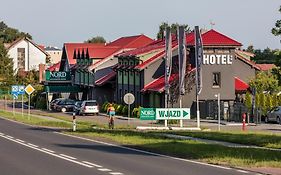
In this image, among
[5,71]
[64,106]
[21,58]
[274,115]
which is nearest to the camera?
[274,115]

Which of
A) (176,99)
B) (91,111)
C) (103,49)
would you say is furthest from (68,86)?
(176,99)

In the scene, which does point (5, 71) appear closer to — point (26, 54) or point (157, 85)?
point (26, 54)

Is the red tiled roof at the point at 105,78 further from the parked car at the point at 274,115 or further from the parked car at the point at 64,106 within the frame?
the parked car at the point at 274,115

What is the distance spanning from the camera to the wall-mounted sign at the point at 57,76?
8700 cm

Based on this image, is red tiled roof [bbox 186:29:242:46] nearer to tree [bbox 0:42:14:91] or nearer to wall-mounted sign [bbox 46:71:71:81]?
wall-mounted sign [bbox 46:71:71:81]

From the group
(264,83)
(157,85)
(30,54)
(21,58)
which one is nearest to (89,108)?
(157,85)

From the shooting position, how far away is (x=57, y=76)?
89.3m

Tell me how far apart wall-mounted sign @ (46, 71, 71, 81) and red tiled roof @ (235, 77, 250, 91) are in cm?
3184

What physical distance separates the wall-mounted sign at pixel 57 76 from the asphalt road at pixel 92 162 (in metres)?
61.4

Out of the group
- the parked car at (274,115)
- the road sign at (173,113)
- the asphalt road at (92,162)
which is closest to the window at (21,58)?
the parked car at (274,115)

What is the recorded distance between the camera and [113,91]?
2977 inches

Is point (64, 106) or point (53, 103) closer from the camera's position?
point (64, 106)

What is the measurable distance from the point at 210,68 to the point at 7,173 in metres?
44.8

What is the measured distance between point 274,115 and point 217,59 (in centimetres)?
1106
